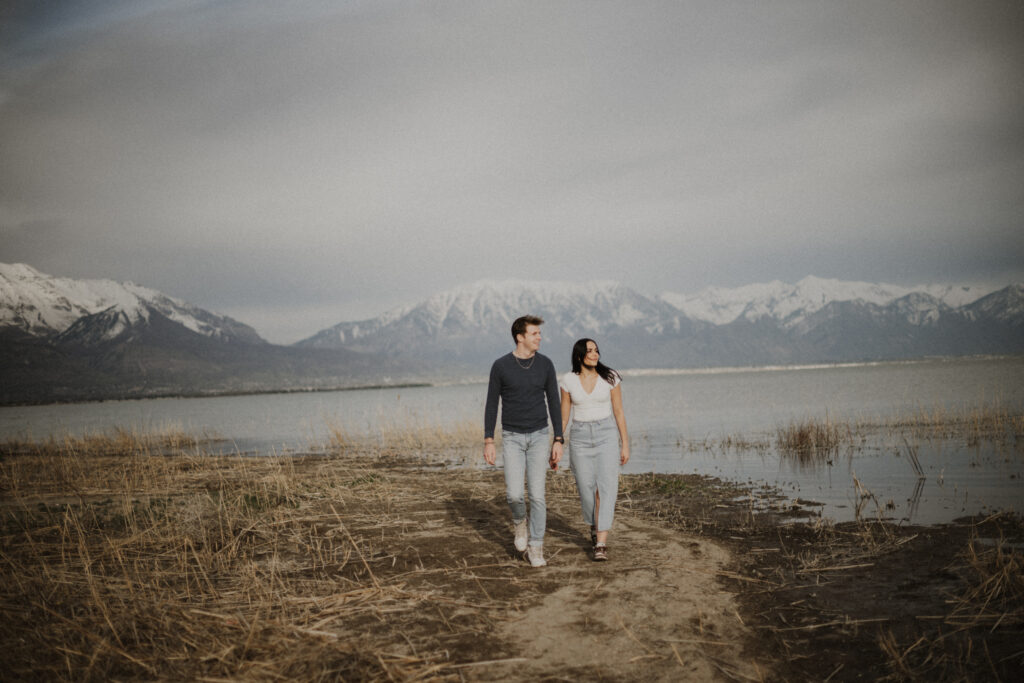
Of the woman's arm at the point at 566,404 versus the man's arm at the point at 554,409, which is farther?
the woman's arm at the point at 566,404

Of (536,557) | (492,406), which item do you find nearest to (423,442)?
(536,557)

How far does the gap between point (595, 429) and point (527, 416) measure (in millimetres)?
799

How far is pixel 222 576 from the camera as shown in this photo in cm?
680

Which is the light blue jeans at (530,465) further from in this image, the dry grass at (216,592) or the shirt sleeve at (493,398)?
the dry grass at (216,592)

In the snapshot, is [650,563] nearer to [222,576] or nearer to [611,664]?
[611,664]

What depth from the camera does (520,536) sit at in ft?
24.6

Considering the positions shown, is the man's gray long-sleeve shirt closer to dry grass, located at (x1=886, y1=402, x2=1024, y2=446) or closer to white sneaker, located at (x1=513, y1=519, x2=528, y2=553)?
white sneaker, located at (x1=513, y1=519, x2=528, y2=553)

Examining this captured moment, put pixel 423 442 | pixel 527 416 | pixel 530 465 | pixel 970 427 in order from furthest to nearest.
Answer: pixel 423 442 → pixel 970 427 → pixel 530 465 → pixel 527 416

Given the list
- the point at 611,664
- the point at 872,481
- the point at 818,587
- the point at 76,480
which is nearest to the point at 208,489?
the point at 76,480

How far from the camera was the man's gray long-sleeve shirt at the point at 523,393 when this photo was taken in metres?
6.93

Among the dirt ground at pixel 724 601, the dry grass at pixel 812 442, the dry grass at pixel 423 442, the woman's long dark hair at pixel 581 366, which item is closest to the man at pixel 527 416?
the woman's long dark hair at pixel 581 366

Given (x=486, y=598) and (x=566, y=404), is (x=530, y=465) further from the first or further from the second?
(x=486, y=598)

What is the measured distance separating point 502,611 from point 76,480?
1093 cm

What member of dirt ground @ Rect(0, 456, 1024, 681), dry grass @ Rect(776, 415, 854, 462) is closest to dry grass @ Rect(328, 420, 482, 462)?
dry grass @ Rect(776, 415, 854, 462)
